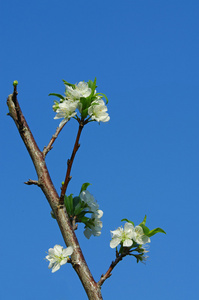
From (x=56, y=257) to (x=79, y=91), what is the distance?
1.01 metres

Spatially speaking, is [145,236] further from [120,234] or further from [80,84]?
[80,84]

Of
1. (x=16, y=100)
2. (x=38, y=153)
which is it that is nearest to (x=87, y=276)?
(x=38, y=153)

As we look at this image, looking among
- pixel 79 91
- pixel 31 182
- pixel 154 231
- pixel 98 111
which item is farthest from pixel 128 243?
pixel 79 91

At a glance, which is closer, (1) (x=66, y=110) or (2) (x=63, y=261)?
(2) (x=63, y=261)

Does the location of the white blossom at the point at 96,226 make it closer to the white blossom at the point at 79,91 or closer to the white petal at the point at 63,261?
the white petal at the point at 63,261

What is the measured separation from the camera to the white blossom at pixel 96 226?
8.65 ft

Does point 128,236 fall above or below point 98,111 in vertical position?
below

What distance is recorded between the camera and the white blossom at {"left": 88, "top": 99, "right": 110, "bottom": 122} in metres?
2.39

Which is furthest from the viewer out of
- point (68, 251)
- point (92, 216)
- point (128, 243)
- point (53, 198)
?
point (92, 216)

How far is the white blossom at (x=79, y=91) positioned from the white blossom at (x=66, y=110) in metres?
0.05

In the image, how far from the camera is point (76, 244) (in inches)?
85.4

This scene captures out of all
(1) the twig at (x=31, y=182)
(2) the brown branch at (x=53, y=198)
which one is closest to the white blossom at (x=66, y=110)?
(2) the brown branch at (x=53, y=198)

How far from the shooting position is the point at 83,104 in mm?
2412

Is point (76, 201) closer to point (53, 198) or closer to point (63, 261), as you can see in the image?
point (53, 198)
